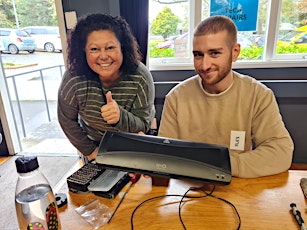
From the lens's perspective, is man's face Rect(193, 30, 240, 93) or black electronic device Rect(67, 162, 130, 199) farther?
man's face Rect(193, 30, 240, 93)

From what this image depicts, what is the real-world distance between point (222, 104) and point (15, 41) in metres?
3.17

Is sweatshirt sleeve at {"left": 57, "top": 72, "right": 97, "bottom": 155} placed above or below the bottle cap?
below

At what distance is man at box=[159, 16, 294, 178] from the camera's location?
3.45 feet

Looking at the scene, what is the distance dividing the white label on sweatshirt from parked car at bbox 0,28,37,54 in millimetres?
2943

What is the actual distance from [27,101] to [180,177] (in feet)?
14.5

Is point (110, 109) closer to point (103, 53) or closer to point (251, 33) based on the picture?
point (103, 53)

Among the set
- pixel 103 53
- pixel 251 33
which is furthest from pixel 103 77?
pixel 251 33

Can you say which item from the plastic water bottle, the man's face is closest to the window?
the man's face

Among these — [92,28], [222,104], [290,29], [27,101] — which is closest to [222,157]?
[222,104]

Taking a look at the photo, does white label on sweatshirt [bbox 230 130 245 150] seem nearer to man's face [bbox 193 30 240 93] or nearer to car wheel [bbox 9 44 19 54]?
man's face [bbox 193 30 240 93]

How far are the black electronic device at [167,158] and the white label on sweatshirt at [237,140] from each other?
360 millimetres

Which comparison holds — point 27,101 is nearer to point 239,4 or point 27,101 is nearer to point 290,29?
point 239,4

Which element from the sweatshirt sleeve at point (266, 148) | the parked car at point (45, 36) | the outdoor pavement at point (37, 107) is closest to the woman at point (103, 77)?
the sweatshirt sleeve at point (266, 148)

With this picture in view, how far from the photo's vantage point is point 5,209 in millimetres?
1878
